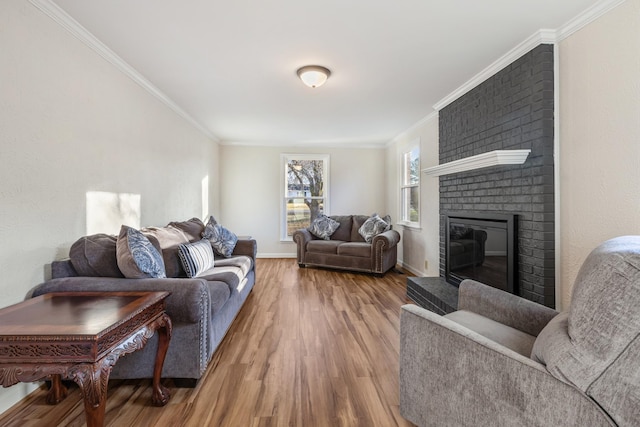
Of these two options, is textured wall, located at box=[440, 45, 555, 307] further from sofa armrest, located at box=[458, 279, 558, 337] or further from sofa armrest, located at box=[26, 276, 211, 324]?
sofa armrest, located at box=[26, 276, 211, 324]

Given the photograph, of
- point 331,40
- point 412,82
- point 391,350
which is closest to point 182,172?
point 331,40

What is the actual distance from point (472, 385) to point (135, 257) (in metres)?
2.02

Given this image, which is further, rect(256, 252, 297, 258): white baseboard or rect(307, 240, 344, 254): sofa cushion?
rect(256, 252, 297, 258): white baseboard

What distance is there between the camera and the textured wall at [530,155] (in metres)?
2.27

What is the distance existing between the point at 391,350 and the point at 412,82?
2.64 metres

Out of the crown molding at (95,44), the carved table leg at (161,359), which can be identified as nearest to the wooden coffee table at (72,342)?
the carved table leg at (161,359)

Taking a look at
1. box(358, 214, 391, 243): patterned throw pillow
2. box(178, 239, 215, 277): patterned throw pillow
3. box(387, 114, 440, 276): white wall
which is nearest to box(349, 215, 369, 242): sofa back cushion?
box(358, 214, 391, 243): patterned throw pillow

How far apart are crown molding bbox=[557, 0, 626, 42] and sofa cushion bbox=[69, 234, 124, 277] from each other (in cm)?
362

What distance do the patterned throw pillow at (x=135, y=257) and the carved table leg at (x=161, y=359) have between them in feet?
1.38

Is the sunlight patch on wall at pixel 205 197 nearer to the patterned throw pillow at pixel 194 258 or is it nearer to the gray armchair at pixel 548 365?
the patterned throw pillow at pixel 194 258

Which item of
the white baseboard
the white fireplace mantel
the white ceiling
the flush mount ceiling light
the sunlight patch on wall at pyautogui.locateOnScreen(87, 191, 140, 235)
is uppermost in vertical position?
the white ceiling

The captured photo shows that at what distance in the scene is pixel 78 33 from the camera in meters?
2.12

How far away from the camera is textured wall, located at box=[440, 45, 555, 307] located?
2.27 meters

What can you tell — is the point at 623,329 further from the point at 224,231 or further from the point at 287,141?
the point at 287,141
